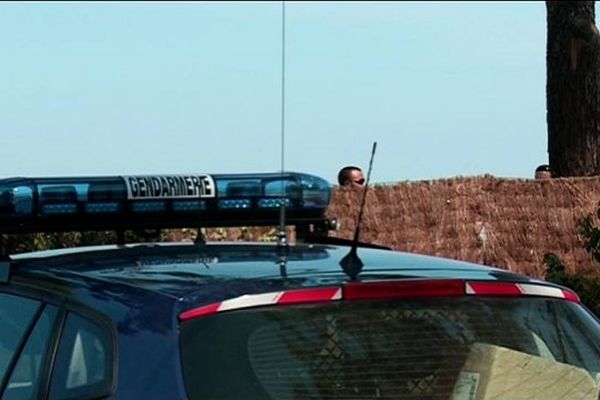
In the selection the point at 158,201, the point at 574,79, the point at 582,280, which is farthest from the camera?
the point at 574,79

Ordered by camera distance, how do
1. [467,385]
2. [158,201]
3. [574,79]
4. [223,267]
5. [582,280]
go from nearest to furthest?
[467,385]
[223,267]
[158,201]
[582,280]
[574,79]

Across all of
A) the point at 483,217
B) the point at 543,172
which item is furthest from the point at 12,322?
the point at 543,172

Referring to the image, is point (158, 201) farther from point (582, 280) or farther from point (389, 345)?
point (582, 280)

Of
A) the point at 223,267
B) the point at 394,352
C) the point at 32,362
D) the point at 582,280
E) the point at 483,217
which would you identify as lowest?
the point at 483,217

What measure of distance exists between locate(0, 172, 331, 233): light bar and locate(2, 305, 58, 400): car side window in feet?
1.91

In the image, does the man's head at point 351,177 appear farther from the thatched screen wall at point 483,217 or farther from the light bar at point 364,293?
the light bar at point 364,293

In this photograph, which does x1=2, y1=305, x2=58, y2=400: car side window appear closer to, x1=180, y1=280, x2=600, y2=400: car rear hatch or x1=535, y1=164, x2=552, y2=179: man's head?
x1=180, y1=280, x2=600, y2=400: car rear hatch

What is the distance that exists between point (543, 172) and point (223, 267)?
878cm

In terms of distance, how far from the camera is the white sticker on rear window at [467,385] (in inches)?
139

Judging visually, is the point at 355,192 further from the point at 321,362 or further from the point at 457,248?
the point at 321,362

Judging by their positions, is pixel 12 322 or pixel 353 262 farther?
pixel 12 322

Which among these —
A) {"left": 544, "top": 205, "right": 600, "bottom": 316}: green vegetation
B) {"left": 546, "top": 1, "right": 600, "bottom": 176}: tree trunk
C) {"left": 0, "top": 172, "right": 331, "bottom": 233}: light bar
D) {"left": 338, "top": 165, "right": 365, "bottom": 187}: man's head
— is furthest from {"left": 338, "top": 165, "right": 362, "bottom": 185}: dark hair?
{"left": 0, "top": 172, "right": 331, "bottom": 233}: light bar

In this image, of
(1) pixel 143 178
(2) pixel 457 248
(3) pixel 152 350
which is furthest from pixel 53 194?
(2) pixel 457 248

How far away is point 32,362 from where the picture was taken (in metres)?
3.85
